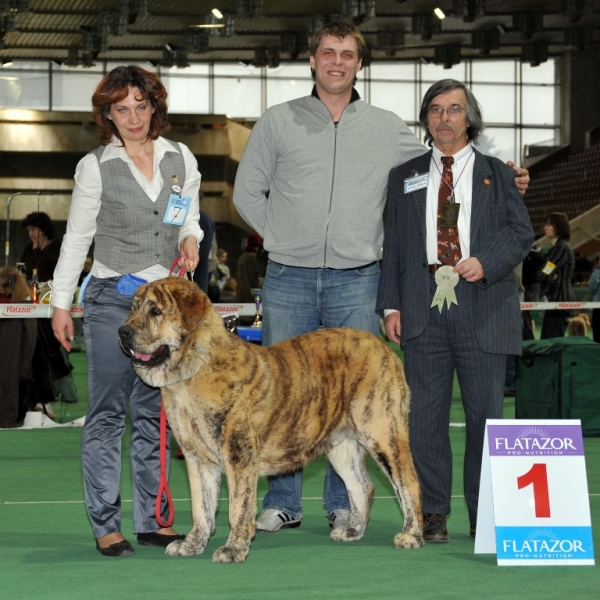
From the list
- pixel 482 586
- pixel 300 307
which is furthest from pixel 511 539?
pixel 300 307

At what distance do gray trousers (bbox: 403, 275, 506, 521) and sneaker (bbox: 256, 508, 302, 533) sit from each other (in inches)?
25.0

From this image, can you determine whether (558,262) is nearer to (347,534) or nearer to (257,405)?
(347,534)

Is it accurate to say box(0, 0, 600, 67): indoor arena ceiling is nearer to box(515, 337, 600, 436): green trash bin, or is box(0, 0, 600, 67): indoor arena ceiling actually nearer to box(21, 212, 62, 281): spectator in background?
box(21, 212, 62, 281): spectator in background

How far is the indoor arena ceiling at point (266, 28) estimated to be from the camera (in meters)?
24.6

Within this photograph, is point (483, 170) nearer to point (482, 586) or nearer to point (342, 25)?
point (342, 25)

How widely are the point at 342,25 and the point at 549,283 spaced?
8.51m

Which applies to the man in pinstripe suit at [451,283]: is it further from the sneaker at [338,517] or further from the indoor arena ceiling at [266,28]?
the indoor arena ceiling at [266,28]

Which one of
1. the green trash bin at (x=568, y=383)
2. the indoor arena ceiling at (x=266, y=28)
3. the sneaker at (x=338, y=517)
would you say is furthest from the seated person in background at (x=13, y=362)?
the indoor arena ceiling at (x=266, y=28)

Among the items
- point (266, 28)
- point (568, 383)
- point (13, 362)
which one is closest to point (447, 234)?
point (568, 383)

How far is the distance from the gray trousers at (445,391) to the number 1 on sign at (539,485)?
16.4 inches

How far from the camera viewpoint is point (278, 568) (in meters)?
3.97

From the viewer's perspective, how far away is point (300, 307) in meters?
4.80

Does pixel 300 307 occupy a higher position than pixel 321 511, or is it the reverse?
pixel 300 307

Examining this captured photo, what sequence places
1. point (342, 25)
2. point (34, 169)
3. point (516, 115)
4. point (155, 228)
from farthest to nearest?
point (516, 115) → point (34, 169) → point (342, 25) → point (155, 228)
